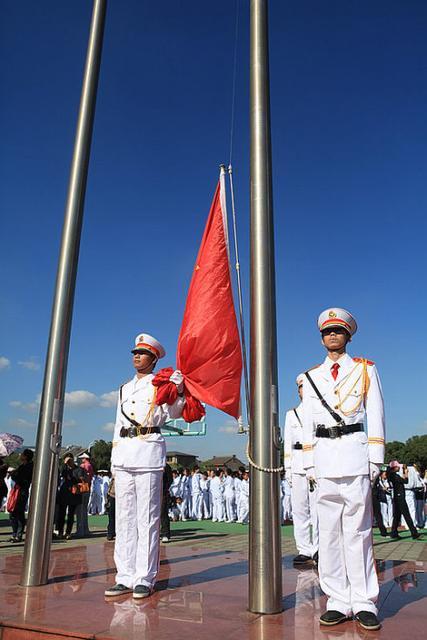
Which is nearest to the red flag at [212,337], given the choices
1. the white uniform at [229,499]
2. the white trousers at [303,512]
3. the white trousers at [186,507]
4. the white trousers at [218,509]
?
the white trousers at [303,512]

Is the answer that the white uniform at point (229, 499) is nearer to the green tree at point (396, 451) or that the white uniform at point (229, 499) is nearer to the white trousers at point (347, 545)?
the white trousers at point (347, 545)

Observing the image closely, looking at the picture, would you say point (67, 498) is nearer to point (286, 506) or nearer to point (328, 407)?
point (328, 407)

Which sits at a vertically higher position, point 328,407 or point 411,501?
point 328,407

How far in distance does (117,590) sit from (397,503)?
10491 mm

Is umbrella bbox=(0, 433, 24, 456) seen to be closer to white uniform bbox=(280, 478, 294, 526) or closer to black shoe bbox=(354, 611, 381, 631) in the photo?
black shoe bbox=(354, 611, 381, 631)

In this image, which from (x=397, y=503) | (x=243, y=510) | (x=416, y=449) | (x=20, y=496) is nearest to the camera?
(x=20, y=496)

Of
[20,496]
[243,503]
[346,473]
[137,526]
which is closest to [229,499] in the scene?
[243,503]

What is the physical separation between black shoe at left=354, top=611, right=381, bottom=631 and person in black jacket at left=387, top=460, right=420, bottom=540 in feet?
33.4

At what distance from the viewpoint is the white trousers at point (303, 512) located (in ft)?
24.6

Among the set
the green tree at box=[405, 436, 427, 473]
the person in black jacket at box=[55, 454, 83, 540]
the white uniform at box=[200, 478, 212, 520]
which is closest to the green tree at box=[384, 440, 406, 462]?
the green tree at box=[405, 436, 427, 473]

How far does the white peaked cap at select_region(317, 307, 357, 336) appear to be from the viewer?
4.76 m

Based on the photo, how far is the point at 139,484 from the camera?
17.5ft

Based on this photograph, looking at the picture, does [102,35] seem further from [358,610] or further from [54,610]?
[358,610]

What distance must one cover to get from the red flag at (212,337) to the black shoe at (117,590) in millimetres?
1994
